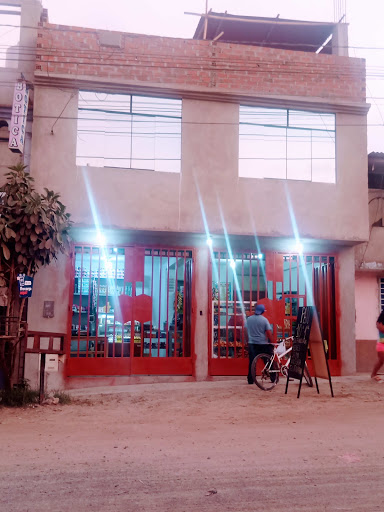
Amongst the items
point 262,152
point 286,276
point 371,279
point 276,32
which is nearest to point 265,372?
point 286,276

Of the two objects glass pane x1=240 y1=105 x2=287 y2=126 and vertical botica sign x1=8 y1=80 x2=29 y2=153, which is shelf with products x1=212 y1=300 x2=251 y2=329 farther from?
vertical botica sign x1=8 y1=80 x2=29 y2=153

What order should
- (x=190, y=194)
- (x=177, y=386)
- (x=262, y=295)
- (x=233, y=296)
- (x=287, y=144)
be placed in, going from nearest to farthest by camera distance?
(x=177, y=386)
(x=190, y=194)
(x=233, y=296)
(x=262, y=295)
(x=287, y=144)

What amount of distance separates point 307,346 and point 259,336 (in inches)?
59.8

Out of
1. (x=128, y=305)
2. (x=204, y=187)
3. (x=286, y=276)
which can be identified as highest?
(x=204, y=187)

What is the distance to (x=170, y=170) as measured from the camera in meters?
11.6

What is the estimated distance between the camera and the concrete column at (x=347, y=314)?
12.1 metres

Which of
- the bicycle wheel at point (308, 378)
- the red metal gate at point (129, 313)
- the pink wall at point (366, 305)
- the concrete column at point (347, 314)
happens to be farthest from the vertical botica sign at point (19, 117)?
the pink wall at point (366, 305)

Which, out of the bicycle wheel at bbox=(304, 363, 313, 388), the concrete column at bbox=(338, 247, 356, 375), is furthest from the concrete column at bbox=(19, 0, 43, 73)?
the bicycle wheel at bbox=(304, 363, 313, 388)

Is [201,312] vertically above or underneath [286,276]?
underneath

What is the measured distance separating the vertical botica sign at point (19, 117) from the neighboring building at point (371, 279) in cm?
851

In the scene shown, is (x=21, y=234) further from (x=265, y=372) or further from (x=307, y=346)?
(x=307, y=346)

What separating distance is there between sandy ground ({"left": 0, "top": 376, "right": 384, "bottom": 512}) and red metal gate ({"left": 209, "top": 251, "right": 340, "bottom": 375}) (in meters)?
2.15

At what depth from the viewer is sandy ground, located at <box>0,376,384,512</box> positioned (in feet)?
14.5

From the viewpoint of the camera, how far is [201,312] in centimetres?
1163
